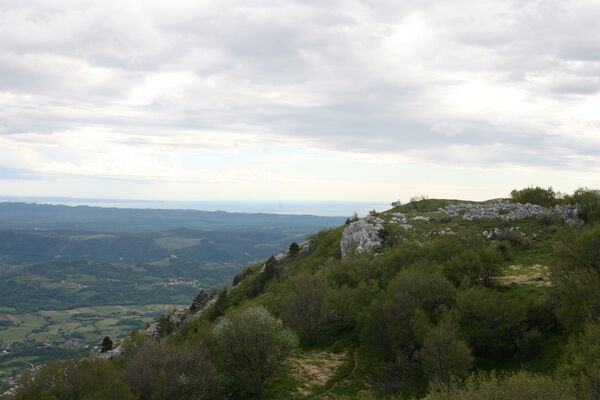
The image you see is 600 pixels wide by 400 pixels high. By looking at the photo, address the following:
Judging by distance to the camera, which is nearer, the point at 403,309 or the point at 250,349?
the point at 250,349

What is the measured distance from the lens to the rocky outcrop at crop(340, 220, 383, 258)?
6581 cm

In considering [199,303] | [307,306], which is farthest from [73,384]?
[199,303]

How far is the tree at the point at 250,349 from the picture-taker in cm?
3234

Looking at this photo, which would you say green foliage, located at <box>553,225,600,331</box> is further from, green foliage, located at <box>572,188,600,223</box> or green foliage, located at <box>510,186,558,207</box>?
green foliage, located at <box>510,186,558,207</box>

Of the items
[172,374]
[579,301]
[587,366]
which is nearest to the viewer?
[587,366]

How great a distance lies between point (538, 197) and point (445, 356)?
185 ft

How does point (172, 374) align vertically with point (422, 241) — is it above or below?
below

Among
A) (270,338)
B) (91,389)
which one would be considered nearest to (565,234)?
(270,338)

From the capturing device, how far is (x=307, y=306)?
45.4 meters

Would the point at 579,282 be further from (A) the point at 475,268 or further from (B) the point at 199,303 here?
(B) the point at 199,303

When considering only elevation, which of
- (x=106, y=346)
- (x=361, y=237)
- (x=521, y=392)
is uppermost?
(x=361, y=237)

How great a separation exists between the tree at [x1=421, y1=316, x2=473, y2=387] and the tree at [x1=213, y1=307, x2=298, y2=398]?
539 inches

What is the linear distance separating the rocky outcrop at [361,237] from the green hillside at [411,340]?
11.7 m

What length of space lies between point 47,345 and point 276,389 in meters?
193
